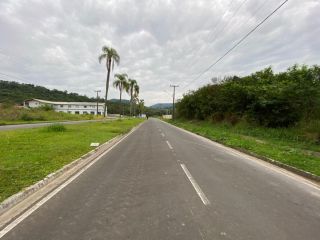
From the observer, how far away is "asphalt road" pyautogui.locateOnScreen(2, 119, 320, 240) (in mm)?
4098

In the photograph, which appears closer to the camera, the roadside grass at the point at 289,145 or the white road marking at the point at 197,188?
the white road marking at the point at 197,188

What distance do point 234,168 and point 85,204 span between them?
19.2ft

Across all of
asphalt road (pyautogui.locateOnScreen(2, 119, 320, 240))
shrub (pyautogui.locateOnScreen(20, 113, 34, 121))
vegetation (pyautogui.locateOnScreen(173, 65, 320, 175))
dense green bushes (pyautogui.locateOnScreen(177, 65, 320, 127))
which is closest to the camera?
asphalt road (pyautogui.locateOnScreen(2, 119, 320, 240))

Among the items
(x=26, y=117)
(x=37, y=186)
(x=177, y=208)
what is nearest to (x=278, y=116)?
(x=177, y=208)

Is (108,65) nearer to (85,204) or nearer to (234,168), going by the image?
(234,168)

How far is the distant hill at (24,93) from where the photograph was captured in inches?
3250

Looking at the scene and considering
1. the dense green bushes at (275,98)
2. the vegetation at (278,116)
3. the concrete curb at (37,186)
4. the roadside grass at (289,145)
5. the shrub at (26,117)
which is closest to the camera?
the concrete curb at (37,186)

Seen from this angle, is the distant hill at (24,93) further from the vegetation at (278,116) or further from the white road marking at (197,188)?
the white road marking at (197,188)

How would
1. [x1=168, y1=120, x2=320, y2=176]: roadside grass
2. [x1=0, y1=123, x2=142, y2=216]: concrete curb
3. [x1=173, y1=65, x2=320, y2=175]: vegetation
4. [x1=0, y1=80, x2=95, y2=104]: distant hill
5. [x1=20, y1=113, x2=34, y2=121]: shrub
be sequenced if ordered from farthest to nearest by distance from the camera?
[x1=0, y1=80, x2=95, y2=104]: distant hill
[x1=20, y1=113, x2=34, y2=121]: shrub
[x1=173, y1=65, x2=320, y2=175]: vegetation
[x1=168, y1=120, x2=320, y2=176]: roadside grass
[x1=0, y1=123, x2=142, y2=216]: concrete curb

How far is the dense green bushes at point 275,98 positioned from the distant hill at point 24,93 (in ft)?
185

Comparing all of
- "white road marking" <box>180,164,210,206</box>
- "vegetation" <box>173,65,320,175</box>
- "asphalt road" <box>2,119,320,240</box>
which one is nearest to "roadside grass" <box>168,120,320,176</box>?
"vegetation" <box>173,65,320,175</box>

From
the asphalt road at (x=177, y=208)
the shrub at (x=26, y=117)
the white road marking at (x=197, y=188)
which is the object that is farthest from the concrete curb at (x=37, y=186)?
the shrub at (x=26, y=117)

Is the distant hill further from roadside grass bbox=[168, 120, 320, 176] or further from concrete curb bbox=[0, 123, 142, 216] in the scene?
concrete curb bbox=[0, 123, 142, 216]

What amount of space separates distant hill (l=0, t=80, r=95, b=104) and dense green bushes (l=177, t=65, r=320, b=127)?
2215 inches
